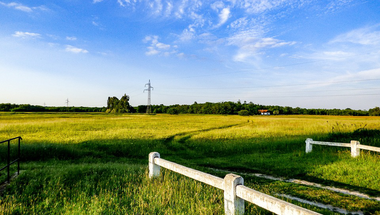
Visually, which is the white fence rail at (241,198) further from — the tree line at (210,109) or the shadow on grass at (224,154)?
the tree line at (210,109)

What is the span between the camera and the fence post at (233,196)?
418 cm

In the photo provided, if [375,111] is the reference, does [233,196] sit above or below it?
below

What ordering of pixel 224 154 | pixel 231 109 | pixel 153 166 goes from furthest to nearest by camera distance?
pixel 231 109 → pixel 224 154 → pixel 153 166

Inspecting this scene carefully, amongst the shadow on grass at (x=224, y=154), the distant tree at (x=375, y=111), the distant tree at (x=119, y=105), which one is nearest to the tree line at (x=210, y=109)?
the distant tree at (x=119, y=105)

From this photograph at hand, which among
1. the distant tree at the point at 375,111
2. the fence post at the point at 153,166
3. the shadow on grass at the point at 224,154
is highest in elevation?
the distant tree at the point at 375,111

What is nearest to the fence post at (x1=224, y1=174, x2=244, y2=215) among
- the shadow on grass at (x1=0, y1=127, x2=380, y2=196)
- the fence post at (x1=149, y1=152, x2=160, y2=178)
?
the fence post at (x1=149, y1=152, x2=160, y2=178)

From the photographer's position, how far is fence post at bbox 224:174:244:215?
13.7 feet

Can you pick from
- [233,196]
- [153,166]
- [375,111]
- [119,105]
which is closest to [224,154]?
[153,166]

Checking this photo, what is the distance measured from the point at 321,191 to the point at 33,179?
9889mm

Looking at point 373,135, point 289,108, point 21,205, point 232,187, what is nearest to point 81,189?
point 21,205

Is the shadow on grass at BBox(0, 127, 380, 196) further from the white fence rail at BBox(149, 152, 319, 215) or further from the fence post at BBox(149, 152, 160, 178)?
the white fence rail at BBox(149, 152, 319, 215)

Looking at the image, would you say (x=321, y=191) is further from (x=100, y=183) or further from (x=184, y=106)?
(x=184, y=106)

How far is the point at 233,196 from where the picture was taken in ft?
13.8

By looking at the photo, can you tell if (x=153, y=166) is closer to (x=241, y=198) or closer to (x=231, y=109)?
(x=241, y=198)
